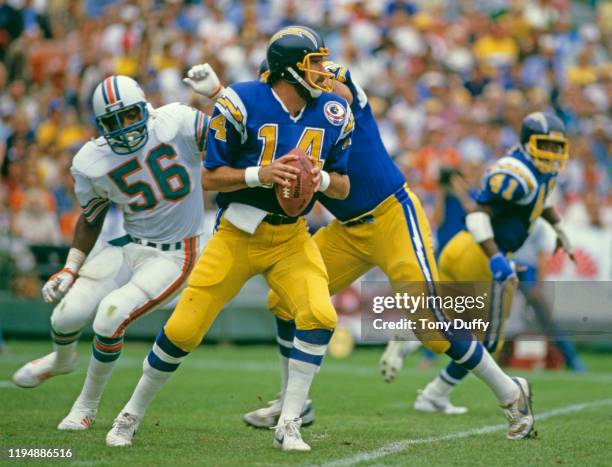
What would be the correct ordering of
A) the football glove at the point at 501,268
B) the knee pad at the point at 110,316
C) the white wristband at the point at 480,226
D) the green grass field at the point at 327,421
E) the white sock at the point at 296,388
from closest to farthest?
the green grass field at the point at 327,421 < the white sock at the point at 296,388 < the knee pad at the point at 110,316 < the football glove at the point at 501,268 < the white wristband at the point at 480,226

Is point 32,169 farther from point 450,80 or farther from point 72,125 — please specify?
point 450,80

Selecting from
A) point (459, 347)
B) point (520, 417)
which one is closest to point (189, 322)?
point (459, 347)

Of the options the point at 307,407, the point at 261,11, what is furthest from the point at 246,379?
the point at 261,11

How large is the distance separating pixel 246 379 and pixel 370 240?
3.07 m

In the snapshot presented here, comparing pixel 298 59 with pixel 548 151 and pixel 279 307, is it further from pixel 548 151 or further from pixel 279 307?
pixel 548 151

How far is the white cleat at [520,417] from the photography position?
581cm

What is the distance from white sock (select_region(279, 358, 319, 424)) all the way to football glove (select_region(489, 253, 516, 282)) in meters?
2.08

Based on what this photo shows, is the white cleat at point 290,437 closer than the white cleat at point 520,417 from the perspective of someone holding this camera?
Yes

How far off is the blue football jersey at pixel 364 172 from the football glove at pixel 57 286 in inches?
62.3

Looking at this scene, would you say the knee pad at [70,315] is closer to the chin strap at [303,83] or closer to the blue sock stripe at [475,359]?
the chin strap at [303,83]

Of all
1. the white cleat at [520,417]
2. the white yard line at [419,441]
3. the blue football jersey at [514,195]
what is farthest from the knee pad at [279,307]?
the blue football jersey at [514,195]

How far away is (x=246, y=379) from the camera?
9.03 metres

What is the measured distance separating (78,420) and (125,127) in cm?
172

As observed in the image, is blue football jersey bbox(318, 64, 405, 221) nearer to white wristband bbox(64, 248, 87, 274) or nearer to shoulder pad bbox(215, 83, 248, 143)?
shoulder pad bbox(215, 83, 248, 143)
